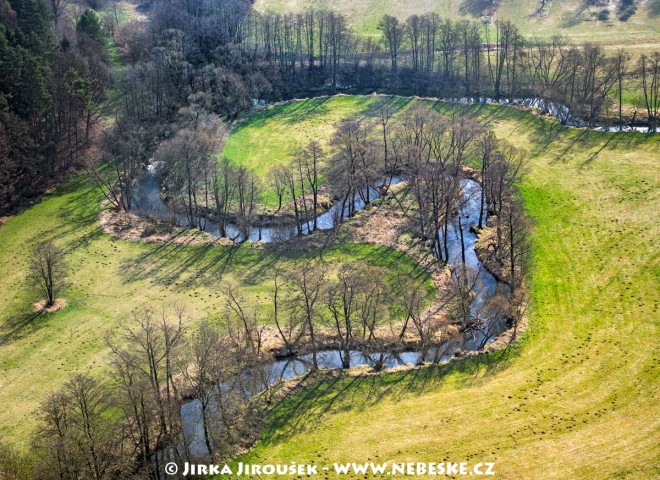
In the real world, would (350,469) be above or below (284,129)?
below

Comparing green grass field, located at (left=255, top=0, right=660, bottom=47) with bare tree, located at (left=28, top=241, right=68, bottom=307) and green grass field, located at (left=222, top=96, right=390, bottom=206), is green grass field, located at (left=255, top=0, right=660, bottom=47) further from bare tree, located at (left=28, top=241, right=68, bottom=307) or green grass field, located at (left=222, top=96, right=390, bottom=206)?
bare tree, located at (left=28, top=241, right=68, bottom=307)

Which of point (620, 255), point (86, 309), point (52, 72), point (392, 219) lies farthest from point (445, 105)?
point (86, 309)

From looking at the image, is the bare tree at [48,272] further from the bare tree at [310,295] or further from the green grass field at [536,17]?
the green grass field at [536,17]

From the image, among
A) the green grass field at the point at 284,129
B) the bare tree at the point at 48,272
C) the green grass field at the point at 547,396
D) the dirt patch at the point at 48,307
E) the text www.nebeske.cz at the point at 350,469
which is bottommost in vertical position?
the text www.nebeske.cz at the point at 350,469

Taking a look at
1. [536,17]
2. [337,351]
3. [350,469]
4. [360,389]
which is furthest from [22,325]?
[536,17]

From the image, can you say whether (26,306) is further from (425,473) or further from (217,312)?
(425,473)

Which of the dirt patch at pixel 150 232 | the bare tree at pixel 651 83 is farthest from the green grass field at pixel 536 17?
the dirt patch at pixel 150 232

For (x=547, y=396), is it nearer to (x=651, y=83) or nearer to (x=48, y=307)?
(x=48, y=307)
